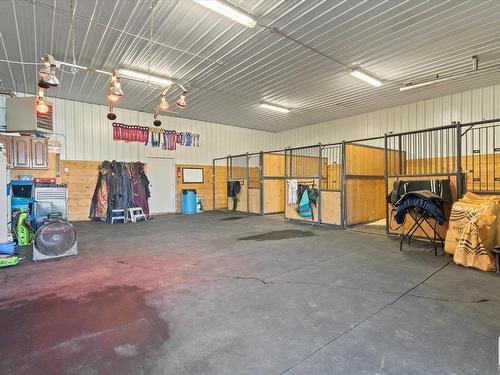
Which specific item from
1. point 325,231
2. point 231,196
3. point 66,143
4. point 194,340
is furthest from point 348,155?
point 66,143

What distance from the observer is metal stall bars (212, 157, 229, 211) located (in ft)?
36.1

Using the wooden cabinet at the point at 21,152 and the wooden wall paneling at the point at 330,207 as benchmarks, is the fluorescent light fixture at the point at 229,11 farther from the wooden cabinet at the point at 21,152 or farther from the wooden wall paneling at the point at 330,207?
the wooden cabinet at the point at 21,152

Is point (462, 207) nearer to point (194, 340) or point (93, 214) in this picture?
point (194, 340)

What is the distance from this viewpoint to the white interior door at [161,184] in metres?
9.52

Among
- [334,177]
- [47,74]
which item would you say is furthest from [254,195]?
[47,74]

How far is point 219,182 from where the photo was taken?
11.1 metres

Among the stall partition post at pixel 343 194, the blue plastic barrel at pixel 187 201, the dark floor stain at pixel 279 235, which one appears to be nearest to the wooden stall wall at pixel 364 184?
the stall partition post at pixel 343 194

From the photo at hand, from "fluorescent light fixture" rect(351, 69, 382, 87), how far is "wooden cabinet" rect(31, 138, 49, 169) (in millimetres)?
7725

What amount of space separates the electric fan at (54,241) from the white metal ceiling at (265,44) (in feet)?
10.3

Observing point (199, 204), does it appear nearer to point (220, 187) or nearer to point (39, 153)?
point (220, 187)

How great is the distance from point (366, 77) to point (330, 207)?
3.16 metres

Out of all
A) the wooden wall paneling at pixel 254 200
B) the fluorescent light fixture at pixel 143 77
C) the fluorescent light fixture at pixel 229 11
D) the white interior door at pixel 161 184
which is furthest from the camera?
the white interior door at pixel 161 184

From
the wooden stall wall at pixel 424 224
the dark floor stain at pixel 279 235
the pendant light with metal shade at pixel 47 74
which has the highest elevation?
the pendant light with metal shade at pixel 47 74

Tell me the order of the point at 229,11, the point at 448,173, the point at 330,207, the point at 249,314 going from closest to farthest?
1. the point at 249,314
2. the point at 229,11
3. the point at 448,173
4. the point at 330,207
